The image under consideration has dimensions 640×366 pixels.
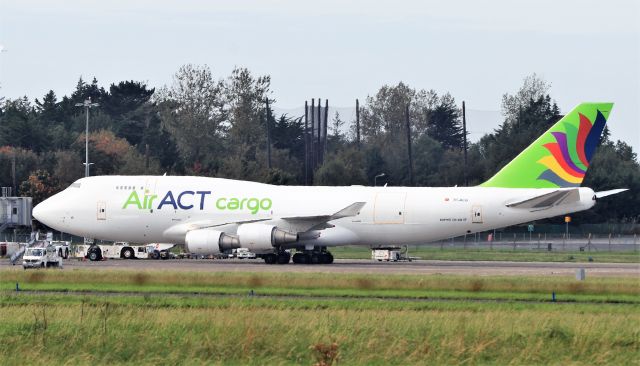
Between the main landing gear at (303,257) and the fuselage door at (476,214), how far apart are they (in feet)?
26.0

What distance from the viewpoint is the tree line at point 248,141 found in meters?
108

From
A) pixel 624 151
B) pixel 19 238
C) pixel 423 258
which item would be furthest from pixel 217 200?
pixel 624 151

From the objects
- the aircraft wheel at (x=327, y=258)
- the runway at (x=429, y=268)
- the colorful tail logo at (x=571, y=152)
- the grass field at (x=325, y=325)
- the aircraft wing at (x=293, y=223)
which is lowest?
the grass field at (x=325, y=325)

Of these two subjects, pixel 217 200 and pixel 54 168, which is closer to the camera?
pixel 217 200

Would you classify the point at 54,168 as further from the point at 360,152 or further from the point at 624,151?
the point at 624,151

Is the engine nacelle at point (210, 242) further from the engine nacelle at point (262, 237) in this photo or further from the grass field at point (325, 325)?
the grass field at point (325, 325)

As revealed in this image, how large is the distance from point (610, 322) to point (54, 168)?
86118 mm

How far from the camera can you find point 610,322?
29.3 metres

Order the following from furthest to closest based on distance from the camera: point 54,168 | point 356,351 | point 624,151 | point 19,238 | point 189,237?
1. point 624,151
2. point 54,168
3. point 19,238
4. point 189,237
5. point 356,351

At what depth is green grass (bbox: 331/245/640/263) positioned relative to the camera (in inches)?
2795

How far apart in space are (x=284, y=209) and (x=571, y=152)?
1552cm

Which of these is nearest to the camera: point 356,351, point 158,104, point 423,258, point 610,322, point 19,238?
Result: point 356,351

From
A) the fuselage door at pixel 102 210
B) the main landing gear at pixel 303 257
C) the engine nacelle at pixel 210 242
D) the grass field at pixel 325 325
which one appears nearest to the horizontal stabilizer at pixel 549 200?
the main landing gear at pixel 303 257

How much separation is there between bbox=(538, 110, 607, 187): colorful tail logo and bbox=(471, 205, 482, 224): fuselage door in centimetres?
386
